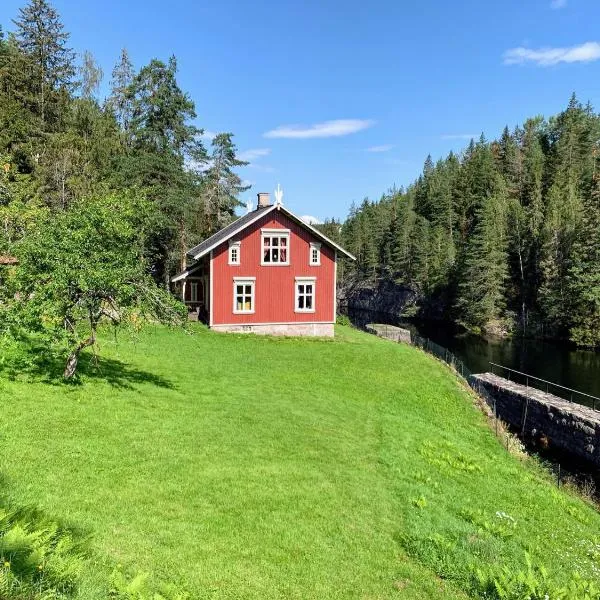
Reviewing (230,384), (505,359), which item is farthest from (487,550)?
(505,359)

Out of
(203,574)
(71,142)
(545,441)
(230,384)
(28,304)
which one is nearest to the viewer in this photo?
(203,574)

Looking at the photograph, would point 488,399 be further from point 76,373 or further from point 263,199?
point 76,373

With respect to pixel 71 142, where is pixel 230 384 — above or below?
below

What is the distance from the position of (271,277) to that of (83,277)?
2196 cm

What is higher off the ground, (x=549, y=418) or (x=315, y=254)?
(x=315, y=254)

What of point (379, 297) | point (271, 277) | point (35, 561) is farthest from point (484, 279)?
point (35, 561)

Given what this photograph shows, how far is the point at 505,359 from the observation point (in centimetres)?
5097

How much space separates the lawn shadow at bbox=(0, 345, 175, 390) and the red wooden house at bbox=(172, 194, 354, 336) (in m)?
15.0

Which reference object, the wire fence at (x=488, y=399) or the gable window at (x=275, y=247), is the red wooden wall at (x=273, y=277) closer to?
the gable window at (x=275, y=247)

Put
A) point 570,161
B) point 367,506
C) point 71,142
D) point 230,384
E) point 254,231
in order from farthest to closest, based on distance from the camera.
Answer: point 570,161
point 71,142
point 254,231
point 230,384
point 367,506

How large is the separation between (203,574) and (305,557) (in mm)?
1931

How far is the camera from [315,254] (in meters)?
36.7

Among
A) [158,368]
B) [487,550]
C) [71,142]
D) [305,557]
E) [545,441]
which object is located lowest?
[545,441]

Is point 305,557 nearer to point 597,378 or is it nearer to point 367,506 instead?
point 367,506
